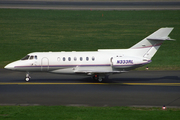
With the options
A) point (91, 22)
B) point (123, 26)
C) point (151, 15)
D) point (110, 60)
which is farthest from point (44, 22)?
point (110, 60)

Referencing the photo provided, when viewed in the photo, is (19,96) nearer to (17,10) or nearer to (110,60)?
(110,60)

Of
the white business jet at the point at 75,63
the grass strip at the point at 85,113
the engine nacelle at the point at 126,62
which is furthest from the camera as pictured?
the white business jet at the point at 75,63

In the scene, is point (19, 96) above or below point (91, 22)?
below

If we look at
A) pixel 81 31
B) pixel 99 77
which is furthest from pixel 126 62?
pixel 81 31

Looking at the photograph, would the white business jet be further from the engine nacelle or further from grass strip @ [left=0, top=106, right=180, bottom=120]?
grass strip @ [left=0, top=106, right=180, bottom=120]

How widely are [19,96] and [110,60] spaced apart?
8320 millimetres

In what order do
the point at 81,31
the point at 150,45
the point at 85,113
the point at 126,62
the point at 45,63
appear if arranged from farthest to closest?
the point at 81,31 → the point at 150,45 → the point at 45,63 → the point at 126,62 → the point at 85,113

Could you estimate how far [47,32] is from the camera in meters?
47.3

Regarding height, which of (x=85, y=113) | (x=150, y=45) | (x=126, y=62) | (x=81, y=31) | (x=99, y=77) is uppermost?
(x=81, y=31)

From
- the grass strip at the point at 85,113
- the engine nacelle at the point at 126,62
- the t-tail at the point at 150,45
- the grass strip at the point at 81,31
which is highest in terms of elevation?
the grass strip at the point at 81,31

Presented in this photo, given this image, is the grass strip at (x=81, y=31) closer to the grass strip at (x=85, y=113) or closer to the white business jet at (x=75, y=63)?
the white business jet at (x=75, y=63)

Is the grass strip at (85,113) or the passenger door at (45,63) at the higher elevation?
the passenger door at (45,63)

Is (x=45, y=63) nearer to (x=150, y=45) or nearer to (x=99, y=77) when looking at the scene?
(x=99, y=77)

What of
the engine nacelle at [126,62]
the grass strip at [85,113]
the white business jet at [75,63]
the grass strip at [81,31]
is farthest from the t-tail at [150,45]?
the grass strip at [85,113]
